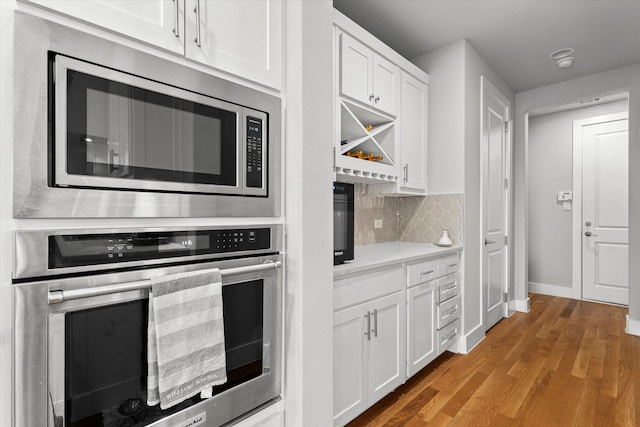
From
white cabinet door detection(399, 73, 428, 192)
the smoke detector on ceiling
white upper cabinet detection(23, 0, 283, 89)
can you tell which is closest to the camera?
white upper cabinet detection(23, 0, 283, 89)

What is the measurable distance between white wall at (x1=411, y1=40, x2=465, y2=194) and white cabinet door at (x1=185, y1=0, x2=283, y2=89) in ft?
6.73

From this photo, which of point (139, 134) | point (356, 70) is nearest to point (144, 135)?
point (139, 134)

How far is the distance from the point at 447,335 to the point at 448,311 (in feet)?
0.62

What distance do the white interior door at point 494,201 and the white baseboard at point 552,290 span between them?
1.58 metres

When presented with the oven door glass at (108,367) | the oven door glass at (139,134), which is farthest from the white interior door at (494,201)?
the oven door glass at (108,367)

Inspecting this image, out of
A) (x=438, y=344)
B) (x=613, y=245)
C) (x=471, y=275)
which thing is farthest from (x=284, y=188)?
(x=613, y=245)

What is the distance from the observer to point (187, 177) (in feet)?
3.42

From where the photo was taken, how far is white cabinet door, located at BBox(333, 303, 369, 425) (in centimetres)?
164

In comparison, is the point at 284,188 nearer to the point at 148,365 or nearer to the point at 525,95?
the point at 148,365

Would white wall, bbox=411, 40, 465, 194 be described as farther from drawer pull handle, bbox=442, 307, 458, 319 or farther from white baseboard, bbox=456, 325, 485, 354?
white baseboard, bbox=456, 325, 485, 354

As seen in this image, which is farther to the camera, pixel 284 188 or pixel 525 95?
pixel 525 95

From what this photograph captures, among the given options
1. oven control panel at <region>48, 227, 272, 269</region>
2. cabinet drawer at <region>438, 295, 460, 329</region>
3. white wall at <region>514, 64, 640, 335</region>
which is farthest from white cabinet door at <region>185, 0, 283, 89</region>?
white wall at <region>514, 64, 640, 335</region>

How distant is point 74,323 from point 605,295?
563cm

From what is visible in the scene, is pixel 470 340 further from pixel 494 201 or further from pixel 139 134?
pixel 139 134
